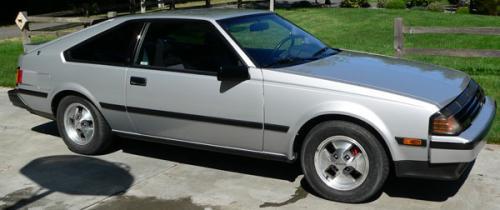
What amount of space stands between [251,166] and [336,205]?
4.05 feet

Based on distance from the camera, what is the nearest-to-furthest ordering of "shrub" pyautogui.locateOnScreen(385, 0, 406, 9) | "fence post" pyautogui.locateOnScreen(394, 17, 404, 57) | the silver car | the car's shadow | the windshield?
1. the silver car
2. the car's shadow
3. the windshield
4. "fence post" pyautogui.locateOnScreen(394, 17, 404, 57)
5. "shrub" pyautogui.locateOnScreen(385, 0, 406, 9)

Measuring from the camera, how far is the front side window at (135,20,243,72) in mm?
5133

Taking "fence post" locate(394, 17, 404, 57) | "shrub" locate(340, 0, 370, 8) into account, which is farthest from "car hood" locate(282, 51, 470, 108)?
"shrub" locate(340, 0, 370, 8)

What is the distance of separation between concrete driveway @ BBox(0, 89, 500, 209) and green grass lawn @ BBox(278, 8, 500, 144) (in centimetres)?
161

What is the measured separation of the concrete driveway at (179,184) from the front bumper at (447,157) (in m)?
0.37

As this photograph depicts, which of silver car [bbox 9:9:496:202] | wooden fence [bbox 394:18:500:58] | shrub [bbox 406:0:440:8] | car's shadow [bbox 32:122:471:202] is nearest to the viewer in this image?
silver car [bbox 9:9:496:202]

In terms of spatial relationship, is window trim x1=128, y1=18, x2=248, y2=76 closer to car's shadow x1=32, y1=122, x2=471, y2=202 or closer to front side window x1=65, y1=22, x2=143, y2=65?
front side window x1=65, y1=22, x2=143, y2=65

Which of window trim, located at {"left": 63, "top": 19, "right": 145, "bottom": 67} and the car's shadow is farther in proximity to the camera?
window trim, located at {"left": 63, "top": 19, "right": 145, "bottom": 67}

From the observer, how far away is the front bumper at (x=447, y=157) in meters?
4.18

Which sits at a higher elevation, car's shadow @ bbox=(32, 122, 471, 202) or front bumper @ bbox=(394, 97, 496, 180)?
front bumper @ bbox=(394, 97, 496, 180)

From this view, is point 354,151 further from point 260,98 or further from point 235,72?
point 235,72

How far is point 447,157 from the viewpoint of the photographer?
4.21m

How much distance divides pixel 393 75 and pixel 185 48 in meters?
1.83

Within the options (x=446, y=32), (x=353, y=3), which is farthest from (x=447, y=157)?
(x=353, y=3)
